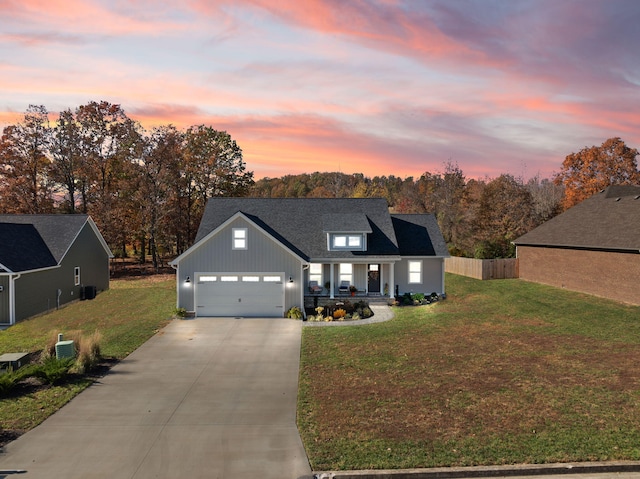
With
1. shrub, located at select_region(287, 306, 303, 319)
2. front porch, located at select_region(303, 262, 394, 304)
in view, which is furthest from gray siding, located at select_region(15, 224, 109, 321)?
front porch, located at select_region(303, 262, 394, 304)

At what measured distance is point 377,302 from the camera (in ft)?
84.4

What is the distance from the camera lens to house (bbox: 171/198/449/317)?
2248 cm

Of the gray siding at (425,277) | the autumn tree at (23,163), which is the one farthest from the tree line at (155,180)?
the gray siding at (425,277)

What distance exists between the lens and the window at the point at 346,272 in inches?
1041

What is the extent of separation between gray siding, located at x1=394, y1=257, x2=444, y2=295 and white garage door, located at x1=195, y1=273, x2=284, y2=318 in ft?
29.9

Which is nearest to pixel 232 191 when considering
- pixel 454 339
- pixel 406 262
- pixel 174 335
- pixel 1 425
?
pixel 406 262

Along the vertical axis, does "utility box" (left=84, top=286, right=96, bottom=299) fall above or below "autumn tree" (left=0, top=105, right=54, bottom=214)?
below

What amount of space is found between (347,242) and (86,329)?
50.3 ft

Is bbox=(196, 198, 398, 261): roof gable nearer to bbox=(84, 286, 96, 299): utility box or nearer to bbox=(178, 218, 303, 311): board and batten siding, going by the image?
bbox=(178, 218, 303, 311): board and batten siding

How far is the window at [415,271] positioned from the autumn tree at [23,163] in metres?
36.9

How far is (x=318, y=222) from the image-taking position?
2845cm

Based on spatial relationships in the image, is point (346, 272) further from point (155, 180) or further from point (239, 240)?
point (155, 180)

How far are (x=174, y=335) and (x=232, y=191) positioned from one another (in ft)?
101

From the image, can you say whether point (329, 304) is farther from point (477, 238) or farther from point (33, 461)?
point (477, 238)
